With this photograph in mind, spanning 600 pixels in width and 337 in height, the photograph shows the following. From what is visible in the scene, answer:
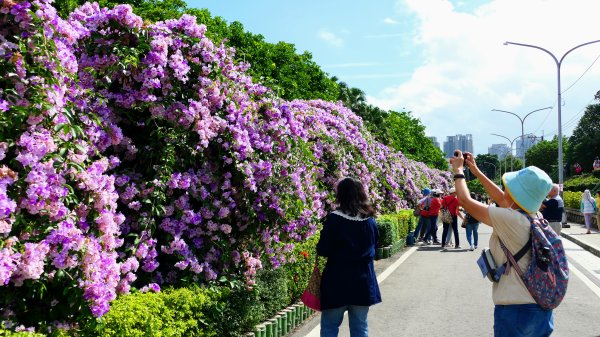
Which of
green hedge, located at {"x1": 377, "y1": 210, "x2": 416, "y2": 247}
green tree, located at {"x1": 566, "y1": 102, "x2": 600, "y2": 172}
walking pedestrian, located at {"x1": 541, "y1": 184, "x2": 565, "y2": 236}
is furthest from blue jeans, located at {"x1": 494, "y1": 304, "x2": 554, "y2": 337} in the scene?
green tree, located at {"x1": 566, "y1": 102, "x2": 600, "y2": 172}

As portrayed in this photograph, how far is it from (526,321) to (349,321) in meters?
1.74

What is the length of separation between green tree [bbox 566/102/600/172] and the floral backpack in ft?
254

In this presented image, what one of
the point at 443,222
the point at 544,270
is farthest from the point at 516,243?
the point at 443,222

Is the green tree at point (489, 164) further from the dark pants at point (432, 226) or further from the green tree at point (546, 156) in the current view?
the dark pants at point (432, 226)

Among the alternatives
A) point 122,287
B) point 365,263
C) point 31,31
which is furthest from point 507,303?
point 31,31

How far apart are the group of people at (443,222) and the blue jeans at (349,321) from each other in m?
11.9

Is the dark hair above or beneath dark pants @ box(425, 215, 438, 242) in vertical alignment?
above

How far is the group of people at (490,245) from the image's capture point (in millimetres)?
3689

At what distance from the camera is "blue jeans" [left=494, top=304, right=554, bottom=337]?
3631mm

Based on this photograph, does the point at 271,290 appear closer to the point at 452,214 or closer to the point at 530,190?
the point at 530,190

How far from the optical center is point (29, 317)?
388 cm

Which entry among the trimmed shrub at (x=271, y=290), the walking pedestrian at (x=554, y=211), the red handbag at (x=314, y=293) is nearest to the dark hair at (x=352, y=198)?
the red handbag at (x=314, y=293)

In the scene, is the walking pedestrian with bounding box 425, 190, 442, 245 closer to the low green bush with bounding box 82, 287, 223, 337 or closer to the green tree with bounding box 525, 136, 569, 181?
the low green bush with bounding box 82, 287, 223, 337

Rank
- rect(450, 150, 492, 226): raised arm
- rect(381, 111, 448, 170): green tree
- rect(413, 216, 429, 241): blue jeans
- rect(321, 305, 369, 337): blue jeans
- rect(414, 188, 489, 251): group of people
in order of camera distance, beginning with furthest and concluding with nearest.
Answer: rect(381, 111, 448, 170): green tree
rect(413, 216, 429, 241): blue jeans
rect(414, 188, 489, 251): group of people
rect(321, 305, 369, 337): blue jeans
rect(450, 150, 492, 226): raised arm
